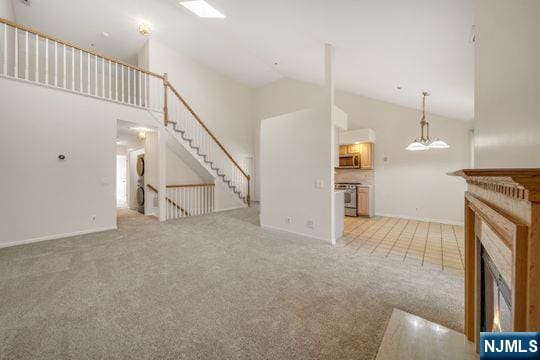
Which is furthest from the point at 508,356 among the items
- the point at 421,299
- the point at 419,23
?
the point at 419,23

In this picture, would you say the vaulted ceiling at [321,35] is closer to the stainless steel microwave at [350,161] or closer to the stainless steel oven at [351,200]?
the stainless steel microwave at [350,161]

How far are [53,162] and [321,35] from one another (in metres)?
5.37

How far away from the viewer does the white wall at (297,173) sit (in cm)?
402

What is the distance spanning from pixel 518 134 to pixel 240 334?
2.17 metres

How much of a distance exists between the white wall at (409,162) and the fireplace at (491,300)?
4.93 metres

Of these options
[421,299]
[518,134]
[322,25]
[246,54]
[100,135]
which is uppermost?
[246,54]

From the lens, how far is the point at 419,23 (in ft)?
7.61

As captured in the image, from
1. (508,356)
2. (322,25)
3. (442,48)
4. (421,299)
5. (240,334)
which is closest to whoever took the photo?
(508,356)

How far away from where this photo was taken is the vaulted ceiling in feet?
7.86

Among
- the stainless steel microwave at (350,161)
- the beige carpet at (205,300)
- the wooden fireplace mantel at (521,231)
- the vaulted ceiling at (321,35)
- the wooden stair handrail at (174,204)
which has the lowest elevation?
the beige carpet at (205,300)

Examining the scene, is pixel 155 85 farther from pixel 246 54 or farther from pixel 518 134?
pixel 518 134

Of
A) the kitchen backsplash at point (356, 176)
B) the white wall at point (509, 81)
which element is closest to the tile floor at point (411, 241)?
the kitchen backsplash at point (356, 176)

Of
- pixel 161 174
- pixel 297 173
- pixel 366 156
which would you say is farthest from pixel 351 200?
pixel 161 174

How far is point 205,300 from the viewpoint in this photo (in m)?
2.14
